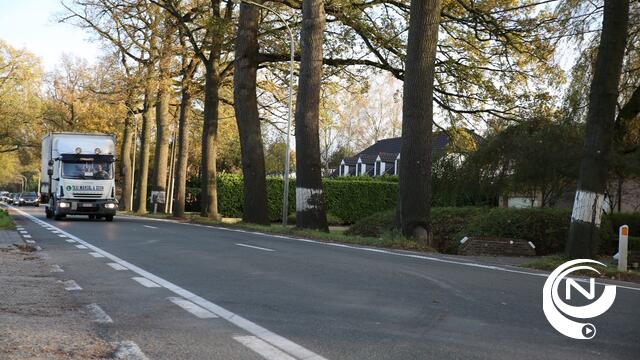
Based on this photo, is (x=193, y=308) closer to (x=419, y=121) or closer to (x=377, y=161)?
(x=419, y=121)

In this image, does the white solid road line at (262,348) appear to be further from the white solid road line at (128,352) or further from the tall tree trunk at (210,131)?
the tall tree trunk at (210,131)

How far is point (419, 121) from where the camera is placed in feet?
61.1

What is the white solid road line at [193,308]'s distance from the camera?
22.4 ft

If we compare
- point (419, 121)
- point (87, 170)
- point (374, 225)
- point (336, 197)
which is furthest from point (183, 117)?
point (419, 121)

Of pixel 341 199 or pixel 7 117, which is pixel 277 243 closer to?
pixel 341 199

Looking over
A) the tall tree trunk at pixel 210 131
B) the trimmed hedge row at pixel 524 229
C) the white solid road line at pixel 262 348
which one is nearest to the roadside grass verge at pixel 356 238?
the trimmed hedge row at pixel 524 229

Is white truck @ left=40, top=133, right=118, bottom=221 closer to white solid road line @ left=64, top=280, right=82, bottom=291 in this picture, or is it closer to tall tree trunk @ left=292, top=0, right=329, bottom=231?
tall tree trunk @ left=292, top=0, right=329, bottom=231

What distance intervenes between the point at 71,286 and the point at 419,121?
1155 centimetres

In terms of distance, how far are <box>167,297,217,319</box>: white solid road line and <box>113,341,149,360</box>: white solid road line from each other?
127 cm

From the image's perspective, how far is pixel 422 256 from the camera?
14.5 metres

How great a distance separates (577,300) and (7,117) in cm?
6481

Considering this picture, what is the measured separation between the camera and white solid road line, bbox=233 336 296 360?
5.16 meters

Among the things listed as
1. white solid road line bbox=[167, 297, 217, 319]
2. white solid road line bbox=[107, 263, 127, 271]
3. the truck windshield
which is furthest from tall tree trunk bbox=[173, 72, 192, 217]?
white solid road line bbox=[167, 297, 217, 319]

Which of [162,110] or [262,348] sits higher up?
[162,110]
